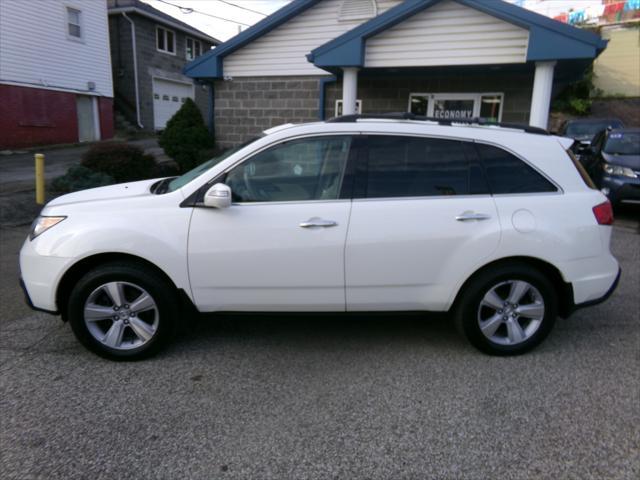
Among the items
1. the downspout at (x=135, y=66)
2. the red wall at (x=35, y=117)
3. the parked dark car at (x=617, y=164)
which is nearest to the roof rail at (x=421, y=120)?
the parked dark car at (x=617, y=164)

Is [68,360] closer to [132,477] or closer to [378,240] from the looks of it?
[132,477]

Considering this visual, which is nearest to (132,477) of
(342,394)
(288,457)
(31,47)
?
(288,457)

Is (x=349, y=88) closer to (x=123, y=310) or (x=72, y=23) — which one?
(x=123, y=310)

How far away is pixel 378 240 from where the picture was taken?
3514 millimetres

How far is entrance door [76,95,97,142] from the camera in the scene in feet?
69.1

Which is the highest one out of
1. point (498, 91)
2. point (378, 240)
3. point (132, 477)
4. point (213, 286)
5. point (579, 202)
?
point (498, 91)

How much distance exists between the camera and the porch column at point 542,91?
31.5 ft

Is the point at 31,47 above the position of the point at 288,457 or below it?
above

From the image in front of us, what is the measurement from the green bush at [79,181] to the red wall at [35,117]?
9871 millimetres

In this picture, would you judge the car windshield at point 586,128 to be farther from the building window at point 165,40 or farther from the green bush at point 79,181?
the building window at point 165,40

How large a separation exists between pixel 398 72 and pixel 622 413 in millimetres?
9940

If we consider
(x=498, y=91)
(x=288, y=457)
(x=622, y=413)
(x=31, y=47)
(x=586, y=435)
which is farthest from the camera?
(x=31, y=47)

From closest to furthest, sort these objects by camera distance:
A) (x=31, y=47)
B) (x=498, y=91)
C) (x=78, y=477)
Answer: (x=78, y=477)
(x=498, y=91)
(x=31, y=47)

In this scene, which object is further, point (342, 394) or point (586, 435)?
point (342, 394)
